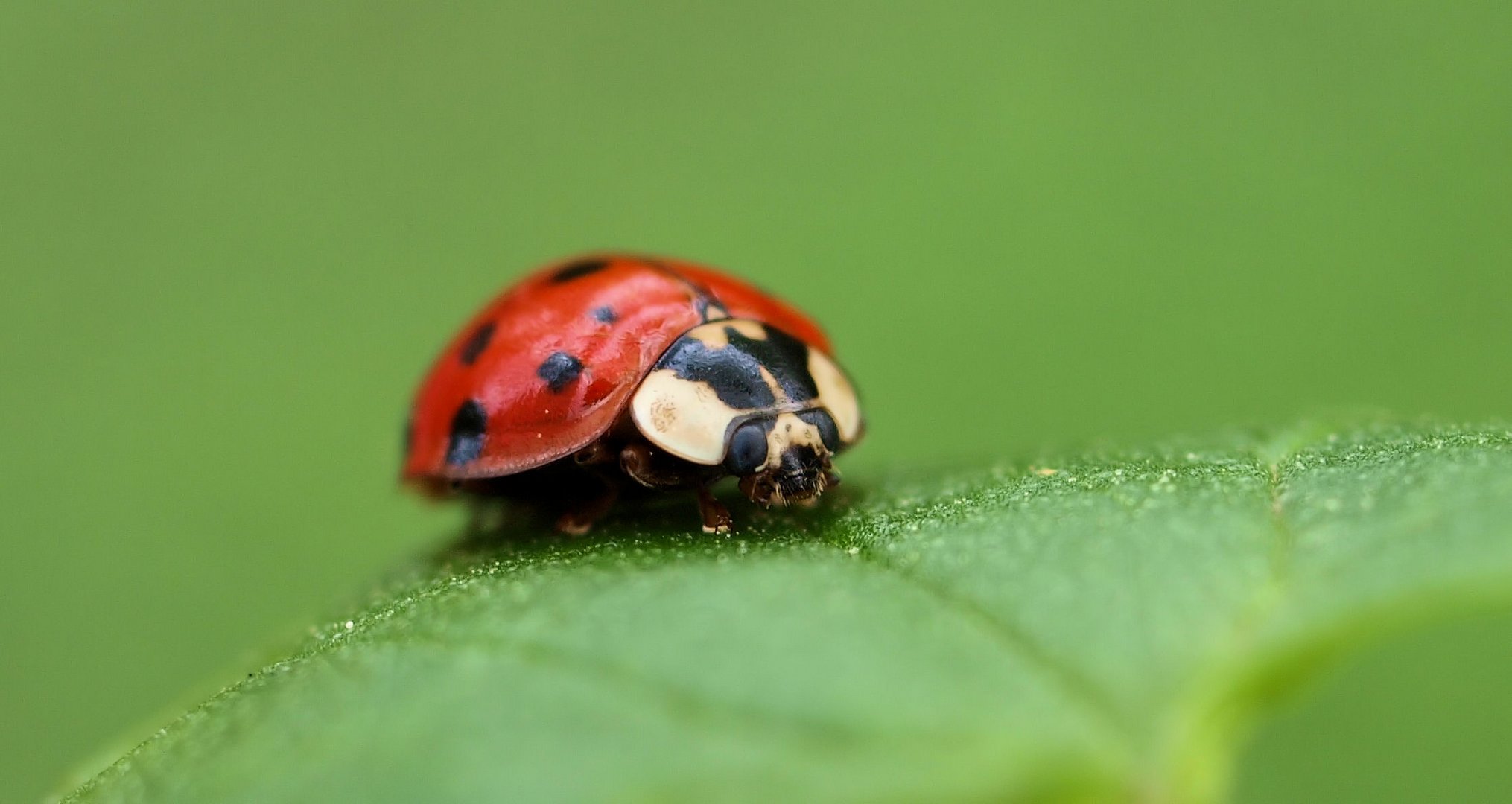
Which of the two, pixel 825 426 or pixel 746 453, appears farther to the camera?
pixel 825 426

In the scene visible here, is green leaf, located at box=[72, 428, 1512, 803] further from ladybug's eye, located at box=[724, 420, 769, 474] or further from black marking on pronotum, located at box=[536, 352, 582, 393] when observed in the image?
black marking on pronotum, located at box=[536, 352, 582, 393]

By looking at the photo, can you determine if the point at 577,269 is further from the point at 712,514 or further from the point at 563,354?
the point at 712,514

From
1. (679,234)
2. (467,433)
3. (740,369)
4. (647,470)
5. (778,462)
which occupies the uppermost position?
(679,234)

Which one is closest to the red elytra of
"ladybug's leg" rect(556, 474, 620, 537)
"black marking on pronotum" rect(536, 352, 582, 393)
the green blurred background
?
"black marking on pronotum" rect(536, 352, 582, 393)

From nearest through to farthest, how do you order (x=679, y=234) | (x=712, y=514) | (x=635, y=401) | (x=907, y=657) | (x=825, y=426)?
(x=907, y=657) → (x=712, y=514) → (x=635, y=401) → (x=825, y=426) → (x=679, y=234)

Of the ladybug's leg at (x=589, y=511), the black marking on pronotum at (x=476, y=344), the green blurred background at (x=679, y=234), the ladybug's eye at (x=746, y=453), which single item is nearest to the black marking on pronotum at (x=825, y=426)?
the ladybug's eye at (x=746, y=453)

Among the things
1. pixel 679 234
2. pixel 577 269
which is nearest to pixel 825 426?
pixel 577 269
